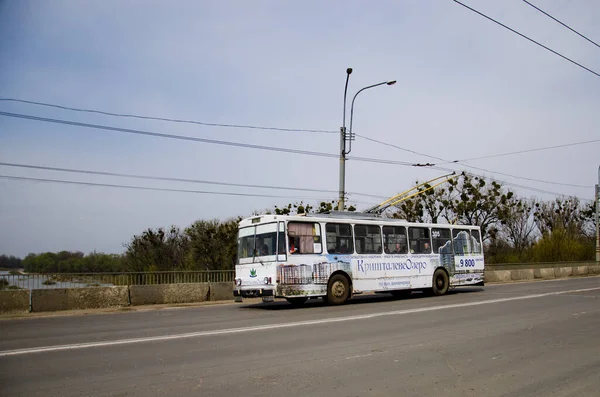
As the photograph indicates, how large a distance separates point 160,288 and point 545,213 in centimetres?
6304

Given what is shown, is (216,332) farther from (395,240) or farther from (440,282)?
(440,282)

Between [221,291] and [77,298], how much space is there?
5202mm

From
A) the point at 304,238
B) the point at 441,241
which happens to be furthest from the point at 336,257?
the point at 441,241

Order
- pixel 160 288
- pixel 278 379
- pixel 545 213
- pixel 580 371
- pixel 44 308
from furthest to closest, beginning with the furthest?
1. pixel 545 213
2. pixel 160 288
3. pixel 44 308
4. pixel 580 371
5. pixel 278 379

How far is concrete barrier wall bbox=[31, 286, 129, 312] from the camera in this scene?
15.7 m

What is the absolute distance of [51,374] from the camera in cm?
677

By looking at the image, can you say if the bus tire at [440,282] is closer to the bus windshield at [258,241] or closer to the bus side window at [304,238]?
the bus side window at [304,238]

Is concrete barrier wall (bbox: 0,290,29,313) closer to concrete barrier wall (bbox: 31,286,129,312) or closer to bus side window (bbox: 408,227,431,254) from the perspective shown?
concrete barrier wall (bbox: 31,286,129,312)

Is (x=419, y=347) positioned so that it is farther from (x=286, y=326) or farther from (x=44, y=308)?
(x=44, y=308)

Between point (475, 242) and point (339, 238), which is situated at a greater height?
point (339, 238)

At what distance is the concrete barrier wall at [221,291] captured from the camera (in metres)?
19.6

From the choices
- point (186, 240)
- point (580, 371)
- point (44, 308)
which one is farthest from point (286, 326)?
point (186, 240)

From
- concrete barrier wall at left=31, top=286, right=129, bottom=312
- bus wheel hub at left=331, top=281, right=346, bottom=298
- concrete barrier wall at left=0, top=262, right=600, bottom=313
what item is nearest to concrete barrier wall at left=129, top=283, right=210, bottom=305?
concrete barrier wall at left=0, top=262, right=600, bottom=313

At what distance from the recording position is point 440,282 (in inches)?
819
